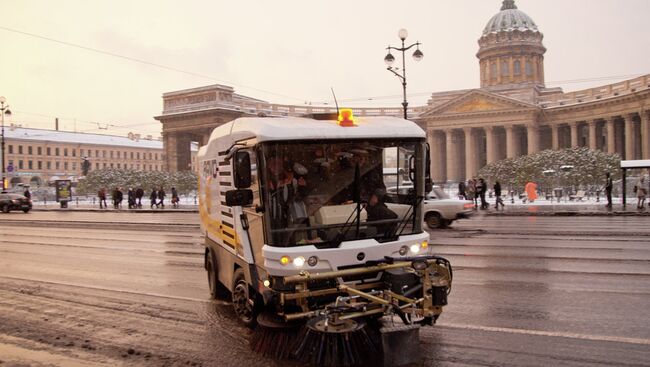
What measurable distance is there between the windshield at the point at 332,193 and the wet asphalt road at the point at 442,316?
147cm

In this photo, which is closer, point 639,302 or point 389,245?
point 389,245

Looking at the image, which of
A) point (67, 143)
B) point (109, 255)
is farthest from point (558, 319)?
point (67, 143)

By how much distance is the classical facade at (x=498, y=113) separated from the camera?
73.4 meters

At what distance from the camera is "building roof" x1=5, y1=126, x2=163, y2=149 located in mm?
109938

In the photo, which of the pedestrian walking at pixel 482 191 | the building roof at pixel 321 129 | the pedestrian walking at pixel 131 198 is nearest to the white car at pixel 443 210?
the pedestrian walking at pixel 482 191

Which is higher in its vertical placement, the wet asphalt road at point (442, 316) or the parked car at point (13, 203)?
the parked car at point (13, 203)

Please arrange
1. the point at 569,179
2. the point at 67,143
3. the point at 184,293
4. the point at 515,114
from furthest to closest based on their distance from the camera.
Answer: the point at 67,143 < the point at 515,114 < the point at 569,179 < the point at 184,293

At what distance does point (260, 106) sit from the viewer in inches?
3196

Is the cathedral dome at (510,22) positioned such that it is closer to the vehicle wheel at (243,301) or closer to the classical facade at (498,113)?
the classical facade at (498,113)

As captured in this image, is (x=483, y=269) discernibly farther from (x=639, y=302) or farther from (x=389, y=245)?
(x=389, y=245)

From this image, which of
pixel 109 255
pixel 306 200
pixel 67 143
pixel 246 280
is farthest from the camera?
pixel 67 143

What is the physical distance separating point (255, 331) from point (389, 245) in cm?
202

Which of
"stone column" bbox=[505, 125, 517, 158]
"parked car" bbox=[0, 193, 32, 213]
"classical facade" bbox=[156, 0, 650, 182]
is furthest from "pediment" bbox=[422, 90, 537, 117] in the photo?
"parked car" bbox=[0, 193, 32, 213]

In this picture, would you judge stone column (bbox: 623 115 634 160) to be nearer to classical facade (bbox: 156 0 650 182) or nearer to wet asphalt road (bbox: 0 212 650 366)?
classical facade (bbox: 156 0 650 182)
